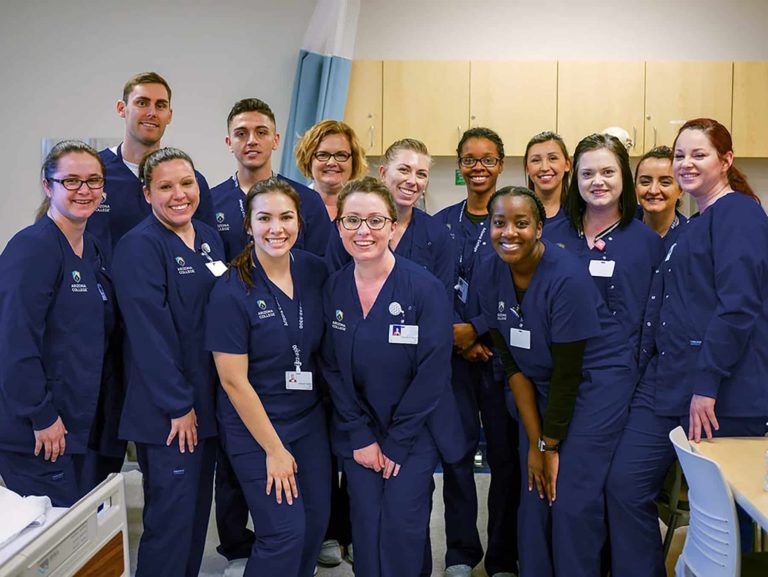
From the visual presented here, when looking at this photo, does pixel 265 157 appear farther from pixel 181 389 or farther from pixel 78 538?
pixel 78 538

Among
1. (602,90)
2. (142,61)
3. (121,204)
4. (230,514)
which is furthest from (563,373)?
(142,61)

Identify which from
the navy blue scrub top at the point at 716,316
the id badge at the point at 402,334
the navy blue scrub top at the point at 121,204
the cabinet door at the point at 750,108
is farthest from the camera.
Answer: the cabinet door at the point at 750,108

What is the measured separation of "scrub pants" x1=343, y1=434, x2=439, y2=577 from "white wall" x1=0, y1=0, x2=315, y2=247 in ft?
11.2

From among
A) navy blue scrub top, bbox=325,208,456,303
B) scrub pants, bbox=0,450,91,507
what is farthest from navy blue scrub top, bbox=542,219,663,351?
scrub pants, bbox=0,450,91,507

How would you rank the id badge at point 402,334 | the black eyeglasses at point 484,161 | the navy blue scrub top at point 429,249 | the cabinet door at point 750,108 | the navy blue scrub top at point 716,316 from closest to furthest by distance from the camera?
the navy blue scrub top at point 716,316
the id badge at point 402,334
the navy blue scrub top at point 429,249
the black eyeglasses at point 484,161
the cabinet door at point 750,108

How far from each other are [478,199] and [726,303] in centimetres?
109

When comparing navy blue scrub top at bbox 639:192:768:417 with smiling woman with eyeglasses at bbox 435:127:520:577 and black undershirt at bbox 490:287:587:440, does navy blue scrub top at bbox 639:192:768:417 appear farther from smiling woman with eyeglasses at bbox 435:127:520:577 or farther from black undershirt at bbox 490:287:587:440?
smiling woman with eyeglasses at bbox 435:127:520:577

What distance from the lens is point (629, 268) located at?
7.83 feet

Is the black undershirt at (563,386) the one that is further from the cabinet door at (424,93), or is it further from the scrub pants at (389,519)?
the cabinet door at (424,93)

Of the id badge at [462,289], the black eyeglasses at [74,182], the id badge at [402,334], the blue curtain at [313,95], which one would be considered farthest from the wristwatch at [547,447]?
the blue curtain at [313,95]

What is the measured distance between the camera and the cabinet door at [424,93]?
4.75 metres

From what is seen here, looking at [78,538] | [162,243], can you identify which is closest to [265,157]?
[162,243]

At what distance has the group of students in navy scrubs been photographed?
2.22 metres

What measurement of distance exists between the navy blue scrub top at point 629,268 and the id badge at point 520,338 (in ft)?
1.04
